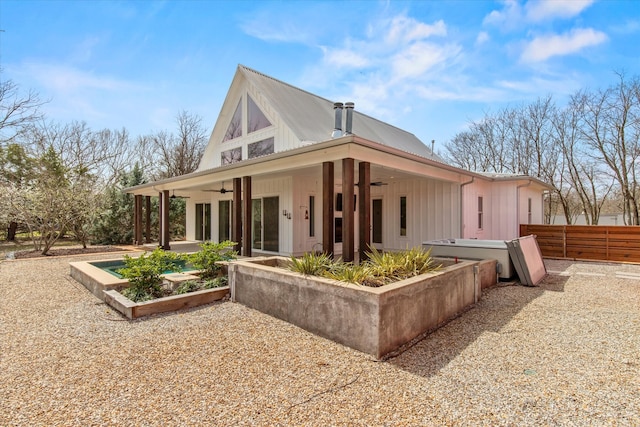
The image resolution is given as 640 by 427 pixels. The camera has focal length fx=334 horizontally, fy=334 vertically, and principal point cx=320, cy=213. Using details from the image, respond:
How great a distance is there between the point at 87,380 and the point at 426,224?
→ 32.5 ft

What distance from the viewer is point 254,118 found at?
1235cm

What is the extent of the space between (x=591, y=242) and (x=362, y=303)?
32.2ft

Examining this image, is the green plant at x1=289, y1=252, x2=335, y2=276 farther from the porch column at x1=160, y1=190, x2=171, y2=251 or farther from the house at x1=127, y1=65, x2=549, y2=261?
the porch column at x1=160, y1=190, x2=171, y2=251

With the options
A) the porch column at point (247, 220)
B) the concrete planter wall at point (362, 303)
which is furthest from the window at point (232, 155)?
the concrete planter wall at point (362, 303)

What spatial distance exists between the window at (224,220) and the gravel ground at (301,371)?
8.53 m

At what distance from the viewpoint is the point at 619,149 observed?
1764cm

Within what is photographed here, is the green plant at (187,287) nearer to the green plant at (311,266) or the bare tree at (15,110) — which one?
the green plant at (311,266)

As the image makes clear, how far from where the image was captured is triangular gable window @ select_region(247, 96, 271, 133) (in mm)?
11958

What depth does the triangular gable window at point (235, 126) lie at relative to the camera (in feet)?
42.6

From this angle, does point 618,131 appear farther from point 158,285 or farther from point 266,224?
point 158,285

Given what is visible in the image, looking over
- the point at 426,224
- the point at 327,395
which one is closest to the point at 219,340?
the point at 327,395

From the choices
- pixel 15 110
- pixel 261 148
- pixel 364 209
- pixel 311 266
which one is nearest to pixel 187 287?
pixel 311 266

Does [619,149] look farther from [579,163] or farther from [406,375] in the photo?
[406,375]

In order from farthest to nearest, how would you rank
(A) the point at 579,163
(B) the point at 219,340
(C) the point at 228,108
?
(A) the point at 579,163 → (C) the point at 228,108 → (B) the point at 219,340
